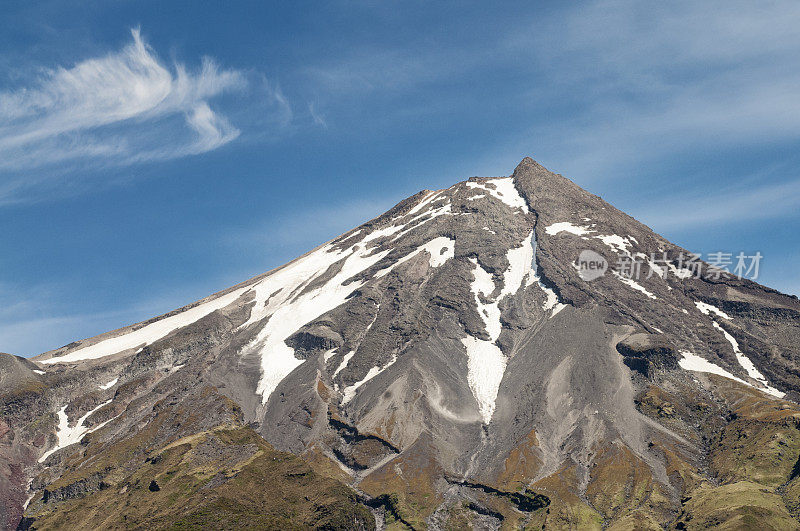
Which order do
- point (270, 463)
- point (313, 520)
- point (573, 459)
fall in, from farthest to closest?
point (573, 459) < point (270, 463) < point (313, 520)

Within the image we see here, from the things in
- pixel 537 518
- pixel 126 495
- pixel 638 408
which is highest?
pixel 638 408

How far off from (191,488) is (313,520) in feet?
107

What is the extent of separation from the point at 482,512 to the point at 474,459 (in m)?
25.4

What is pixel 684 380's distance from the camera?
646 ft

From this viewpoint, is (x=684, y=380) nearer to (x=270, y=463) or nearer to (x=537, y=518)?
(x=537, y=518)

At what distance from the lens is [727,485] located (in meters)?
147

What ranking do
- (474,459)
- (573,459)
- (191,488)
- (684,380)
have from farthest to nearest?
(684,380) → (474,459) → (573,459) → (191,488)

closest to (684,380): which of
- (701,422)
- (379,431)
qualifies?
(701,422)

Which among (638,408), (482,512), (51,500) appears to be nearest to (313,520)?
(482,512)

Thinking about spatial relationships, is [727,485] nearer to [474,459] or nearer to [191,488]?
[474,459]

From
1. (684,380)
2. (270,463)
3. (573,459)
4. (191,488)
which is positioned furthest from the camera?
(684,380)

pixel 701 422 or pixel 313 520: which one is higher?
pixel 701 422

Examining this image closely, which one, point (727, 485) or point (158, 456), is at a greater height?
point (158, 456)

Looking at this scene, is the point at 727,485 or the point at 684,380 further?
the point at 684,380
